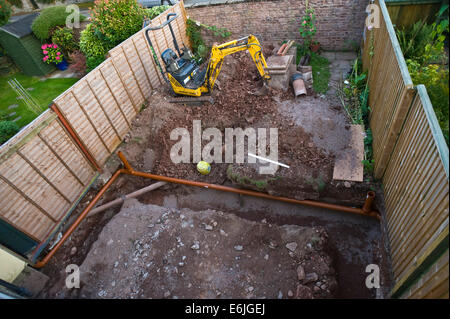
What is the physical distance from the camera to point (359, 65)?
7953 millimetres

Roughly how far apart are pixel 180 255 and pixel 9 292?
2.77 m

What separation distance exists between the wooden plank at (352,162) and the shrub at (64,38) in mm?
11160

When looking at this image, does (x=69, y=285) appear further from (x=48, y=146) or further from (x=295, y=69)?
(x=295, y=69)

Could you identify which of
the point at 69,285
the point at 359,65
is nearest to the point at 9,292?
the point at 69,285

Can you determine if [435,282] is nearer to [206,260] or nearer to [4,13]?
[206,260]

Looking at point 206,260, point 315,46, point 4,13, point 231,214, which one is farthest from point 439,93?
point 4,13

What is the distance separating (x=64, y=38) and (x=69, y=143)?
7055 millimetres

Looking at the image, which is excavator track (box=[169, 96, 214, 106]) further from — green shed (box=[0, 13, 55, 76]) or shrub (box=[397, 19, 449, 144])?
green shed (box=[0, 13, 55, 76])

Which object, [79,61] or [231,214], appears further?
[79,61]

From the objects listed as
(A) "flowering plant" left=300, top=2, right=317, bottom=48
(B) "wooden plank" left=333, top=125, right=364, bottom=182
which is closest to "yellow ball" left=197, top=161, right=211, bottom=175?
(B) "wooden plank" left=333, top=125, right=364, bottom=182

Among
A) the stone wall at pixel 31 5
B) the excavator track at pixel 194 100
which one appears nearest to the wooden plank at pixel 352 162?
the excavator track at pixel 194 100

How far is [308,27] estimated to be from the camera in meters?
9.12

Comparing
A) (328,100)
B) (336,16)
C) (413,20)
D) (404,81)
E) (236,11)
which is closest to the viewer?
(404,81)

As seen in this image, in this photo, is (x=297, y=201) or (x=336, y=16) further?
(x=336, y=16)
